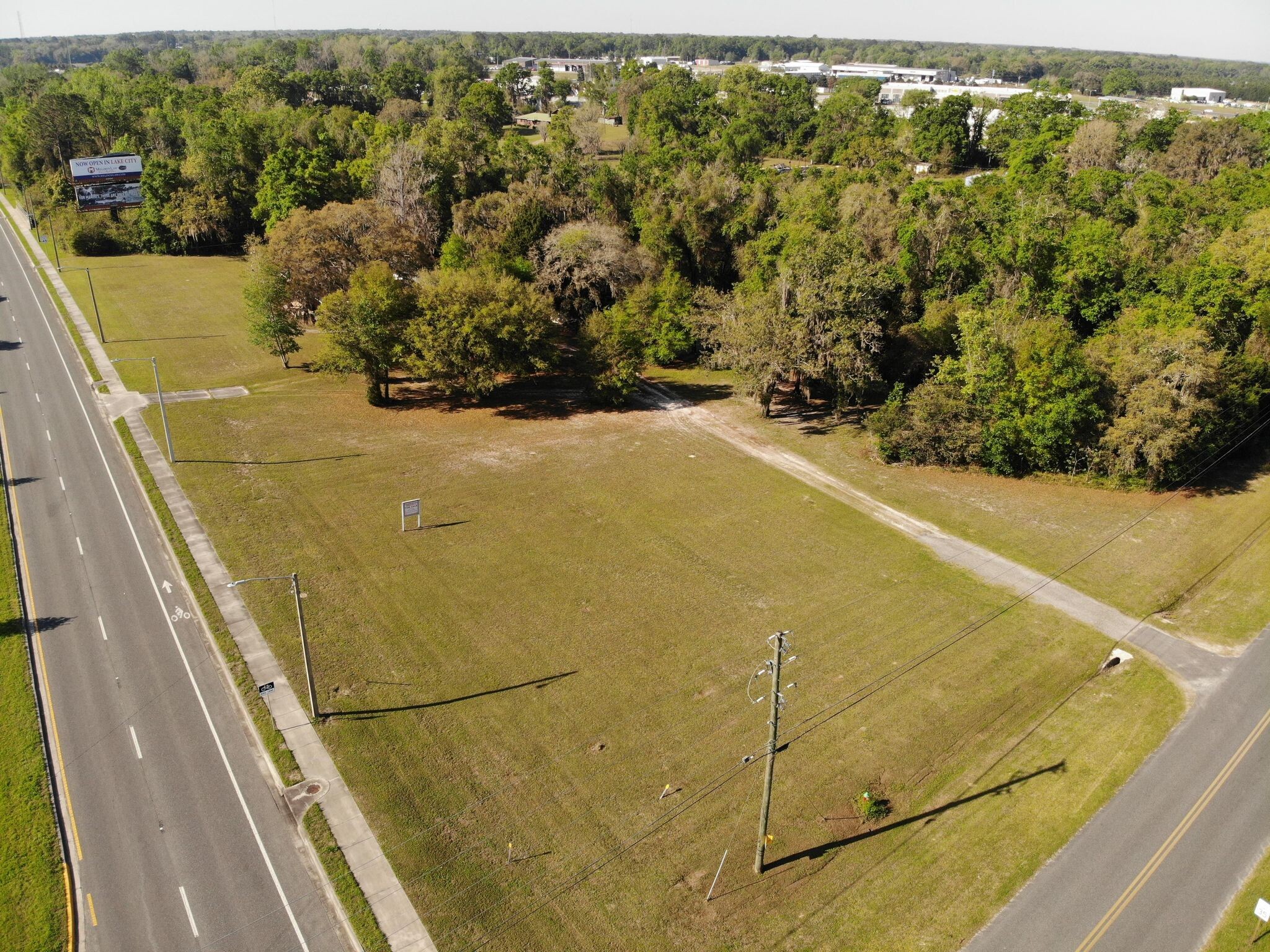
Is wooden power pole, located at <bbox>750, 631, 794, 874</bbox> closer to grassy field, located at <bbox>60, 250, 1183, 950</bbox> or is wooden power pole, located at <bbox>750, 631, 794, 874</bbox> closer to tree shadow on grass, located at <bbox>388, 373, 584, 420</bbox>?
grassy field, located at <bbox>60, 250, 1183, 950</bbox>

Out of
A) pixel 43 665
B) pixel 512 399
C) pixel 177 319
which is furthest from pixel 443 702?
pixel 177 319

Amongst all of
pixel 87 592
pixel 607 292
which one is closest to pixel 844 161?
pixel 607 292

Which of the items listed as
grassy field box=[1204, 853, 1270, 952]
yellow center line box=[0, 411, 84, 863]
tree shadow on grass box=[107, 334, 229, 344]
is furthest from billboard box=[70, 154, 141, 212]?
grassy field box=[1204, 853, 1270, 952]

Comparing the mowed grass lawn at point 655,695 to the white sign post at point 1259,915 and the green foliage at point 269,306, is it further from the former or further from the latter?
the green foliage at point 269,306

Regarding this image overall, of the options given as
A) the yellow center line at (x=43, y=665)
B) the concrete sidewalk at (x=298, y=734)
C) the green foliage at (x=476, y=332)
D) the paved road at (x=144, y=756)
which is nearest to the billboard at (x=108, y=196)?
the concrete sidewalk at (x=298, y=734)

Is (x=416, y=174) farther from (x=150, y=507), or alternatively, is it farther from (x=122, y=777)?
(x=122, y=777)

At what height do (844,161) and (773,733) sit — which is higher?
(844,161)

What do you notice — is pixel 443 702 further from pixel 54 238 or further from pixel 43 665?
pixel 54 238
